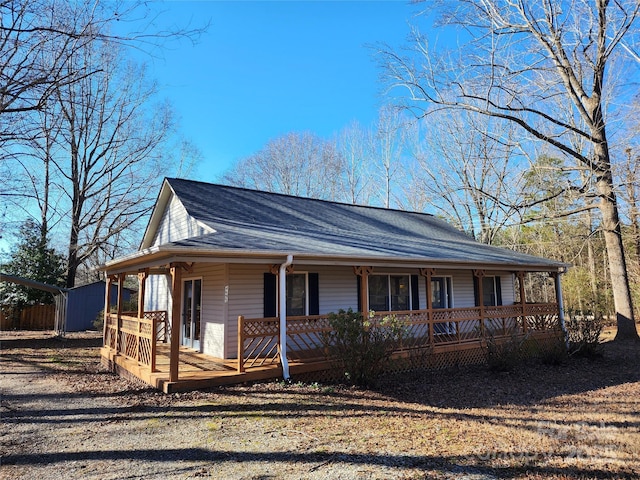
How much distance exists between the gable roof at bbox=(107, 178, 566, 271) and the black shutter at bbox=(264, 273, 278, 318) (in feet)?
3.82

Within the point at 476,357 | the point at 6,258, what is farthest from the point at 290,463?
the point at 6,258

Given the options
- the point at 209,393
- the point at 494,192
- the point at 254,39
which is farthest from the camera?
the point at 494,192

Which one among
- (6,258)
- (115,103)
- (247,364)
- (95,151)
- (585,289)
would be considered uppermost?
(115,103)

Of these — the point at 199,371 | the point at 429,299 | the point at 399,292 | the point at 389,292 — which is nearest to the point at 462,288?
the point at 399,292

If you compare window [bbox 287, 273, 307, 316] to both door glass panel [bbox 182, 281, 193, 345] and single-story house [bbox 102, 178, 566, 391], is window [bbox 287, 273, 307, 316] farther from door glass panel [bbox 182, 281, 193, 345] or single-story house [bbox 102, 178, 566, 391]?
door glass panel [bbox 182, 281, 193, 345]

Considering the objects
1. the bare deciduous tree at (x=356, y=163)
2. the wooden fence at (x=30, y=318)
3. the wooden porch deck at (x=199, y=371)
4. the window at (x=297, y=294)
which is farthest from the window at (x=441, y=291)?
the wooden fence at (x=30, y=318)

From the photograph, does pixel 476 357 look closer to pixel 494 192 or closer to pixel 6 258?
pixel 494 192

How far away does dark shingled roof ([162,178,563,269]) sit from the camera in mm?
9203

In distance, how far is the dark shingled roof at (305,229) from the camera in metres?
9.20

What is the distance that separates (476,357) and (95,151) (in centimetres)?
2344

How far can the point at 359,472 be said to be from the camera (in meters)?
4.21

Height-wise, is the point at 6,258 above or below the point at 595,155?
below

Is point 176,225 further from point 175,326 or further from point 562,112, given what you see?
point 562,112

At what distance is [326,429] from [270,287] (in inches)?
207
